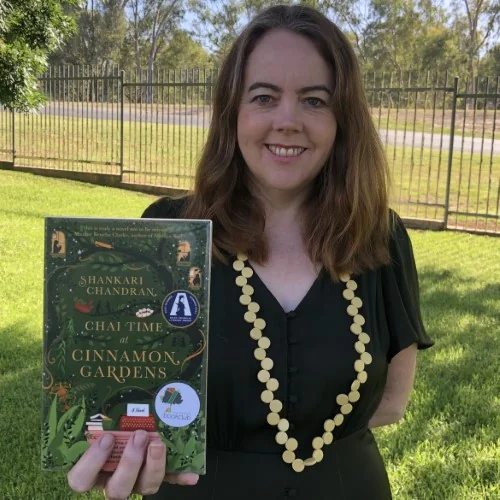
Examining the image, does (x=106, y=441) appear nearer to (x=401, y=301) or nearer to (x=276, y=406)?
(x=276, y=406)

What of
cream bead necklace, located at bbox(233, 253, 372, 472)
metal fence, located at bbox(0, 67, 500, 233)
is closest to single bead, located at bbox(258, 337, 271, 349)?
cream bead necklace, located at bbox(233, 253, 372, 472)

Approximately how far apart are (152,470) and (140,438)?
6 centimetres

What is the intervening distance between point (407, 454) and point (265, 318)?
6.74 ft

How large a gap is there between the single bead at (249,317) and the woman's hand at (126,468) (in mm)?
438

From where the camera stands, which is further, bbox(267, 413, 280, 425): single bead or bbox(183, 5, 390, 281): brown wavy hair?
bbox(183, 5, 390, 281): brown wavy hair

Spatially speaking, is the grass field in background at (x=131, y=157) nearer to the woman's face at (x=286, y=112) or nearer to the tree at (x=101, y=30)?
the woman's face at (x=286, y=112)

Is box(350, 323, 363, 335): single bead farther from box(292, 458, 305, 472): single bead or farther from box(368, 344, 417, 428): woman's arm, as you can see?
box(292, 458, 305, 472): single bead

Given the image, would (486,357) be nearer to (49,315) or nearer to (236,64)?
(236,64)

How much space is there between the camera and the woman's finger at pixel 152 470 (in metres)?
1.11

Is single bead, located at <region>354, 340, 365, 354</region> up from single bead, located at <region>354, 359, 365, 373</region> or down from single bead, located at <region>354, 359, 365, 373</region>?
up

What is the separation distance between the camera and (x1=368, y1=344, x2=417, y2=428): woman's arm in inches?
66.3

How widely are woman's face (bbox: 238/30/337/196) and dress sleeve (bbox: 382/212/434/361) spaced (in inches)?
13.3

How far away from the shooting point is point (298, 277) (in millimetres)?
1599

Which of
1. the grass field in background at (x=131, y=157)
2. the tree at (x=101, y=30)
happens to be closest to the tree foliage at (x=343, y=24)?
the tree at (x=101, y=30)
